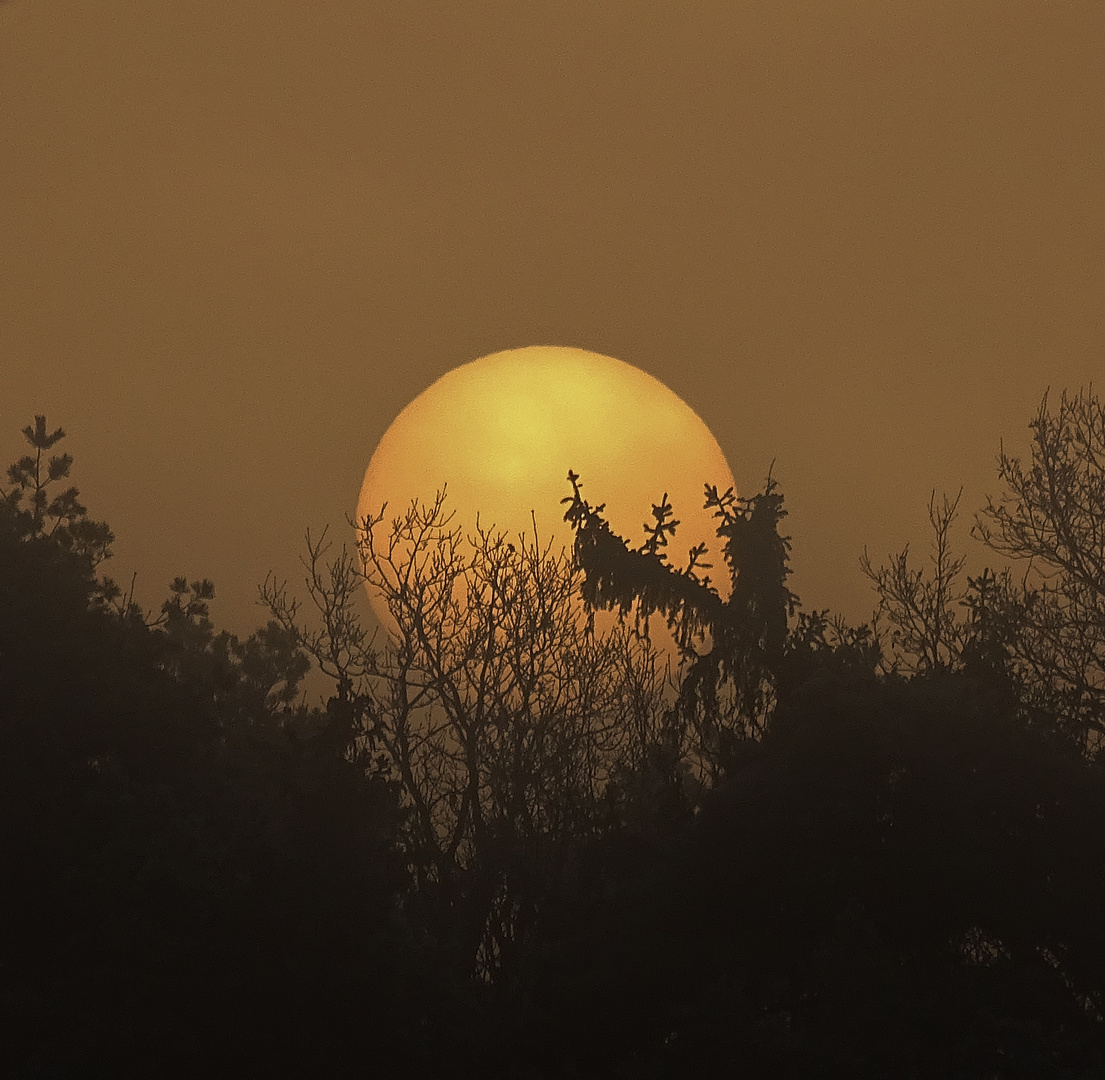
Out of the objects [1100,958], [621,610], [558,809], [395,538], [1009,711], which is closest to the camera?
[1100,958]

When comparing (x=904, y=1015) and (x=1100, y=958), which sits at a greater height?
(x=1100, y=958)

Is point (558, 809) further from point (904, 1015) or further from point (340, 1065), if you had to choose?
point (904, 1015)

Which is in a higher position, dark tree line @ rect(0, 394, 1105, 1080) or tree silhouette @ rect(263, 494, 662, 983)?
tree silhouette @ rect(263, 494, 662, 983)

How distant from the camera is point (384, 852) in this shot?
21828 mm

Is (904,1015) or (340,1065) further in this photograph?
(340,1065)

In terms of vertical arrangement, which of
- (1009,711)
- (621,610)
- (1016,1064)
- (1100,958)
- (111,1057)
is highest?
(621,610)

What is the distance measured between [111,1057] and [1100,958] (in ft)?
40.0

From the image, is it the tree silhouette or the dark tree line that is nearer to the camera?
the dark tree line

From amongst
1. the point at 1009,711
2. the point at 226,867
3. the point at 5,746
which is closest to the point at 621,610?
the point at 1009,711

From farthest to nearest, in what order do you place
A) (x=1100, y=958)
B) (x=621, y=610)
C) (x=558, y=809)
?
(x=558, y=809)
(x=621, y=610)
(x=1100, y=958)

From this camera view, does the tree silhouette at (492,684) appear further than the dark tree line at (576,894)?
Yes

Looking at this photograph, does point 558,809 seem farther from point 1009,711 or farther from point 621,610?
point 1009,711

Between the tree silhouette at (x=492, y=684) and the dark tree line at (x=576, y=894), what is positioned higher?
the tree silhouette at (x=492, y=684)

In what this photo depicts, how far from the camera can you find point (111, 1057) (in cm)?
1730
